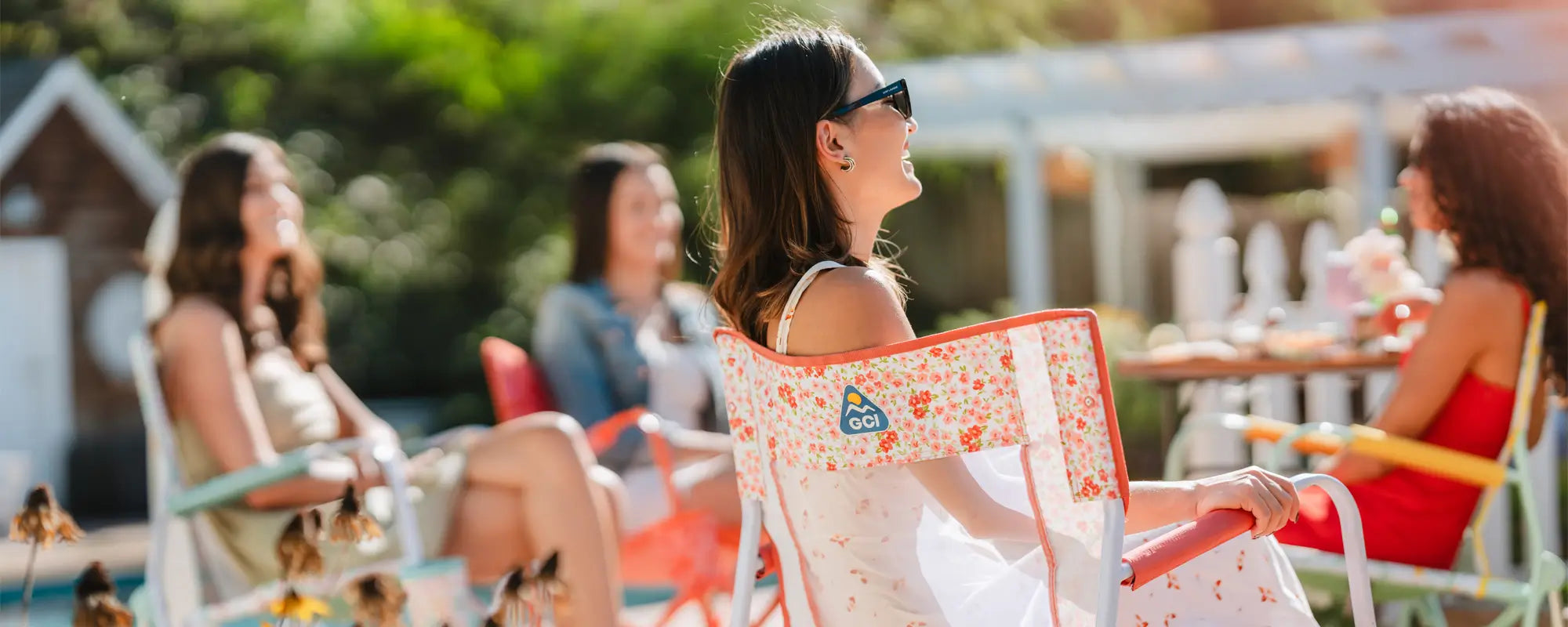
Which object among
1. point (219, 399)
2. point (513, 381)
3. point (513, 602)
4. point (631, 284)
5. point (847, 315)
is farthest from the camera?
→ point (631, 284)

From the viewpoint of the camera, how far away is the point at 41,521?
1.97 m

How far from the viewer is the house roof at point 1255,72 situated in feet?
20.7

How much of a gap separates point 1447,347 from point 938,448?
1443mm

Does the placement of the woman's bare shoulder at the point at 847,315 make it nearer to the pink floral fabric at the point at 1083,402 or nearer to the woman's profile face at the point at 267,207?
the pink floral fabric at the point at 1083,402

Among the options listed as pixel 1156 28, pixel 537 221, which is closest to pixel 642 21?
pixel 537 221

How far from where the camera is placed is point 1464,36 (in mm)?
6398

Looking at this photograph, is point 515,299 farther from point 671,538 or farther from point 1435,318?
point 1435,318

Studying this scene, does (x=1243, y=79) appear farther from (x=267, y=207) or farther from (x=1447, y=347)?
(x=267, y=207)

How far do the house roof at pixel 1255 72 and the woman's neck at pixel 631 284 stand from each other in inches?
126

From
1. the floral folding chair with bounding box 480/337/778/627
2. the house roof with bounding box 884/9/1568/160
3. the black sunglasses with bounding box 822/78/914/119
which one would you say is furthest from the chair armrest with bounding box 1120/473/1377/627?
the house roof with bounding box 884/9/1568/160

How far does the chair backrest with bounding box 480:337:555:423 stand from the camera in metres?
3.66

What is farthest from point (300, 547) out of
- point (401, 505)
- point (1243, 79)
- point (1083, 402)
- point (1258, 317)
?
point (1243, 79)

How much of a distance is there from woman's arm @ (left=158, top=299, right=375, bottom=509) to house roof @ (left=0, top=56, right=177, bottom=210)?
7.49m

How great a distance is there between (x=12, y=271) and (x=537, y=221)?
3.75 metres
